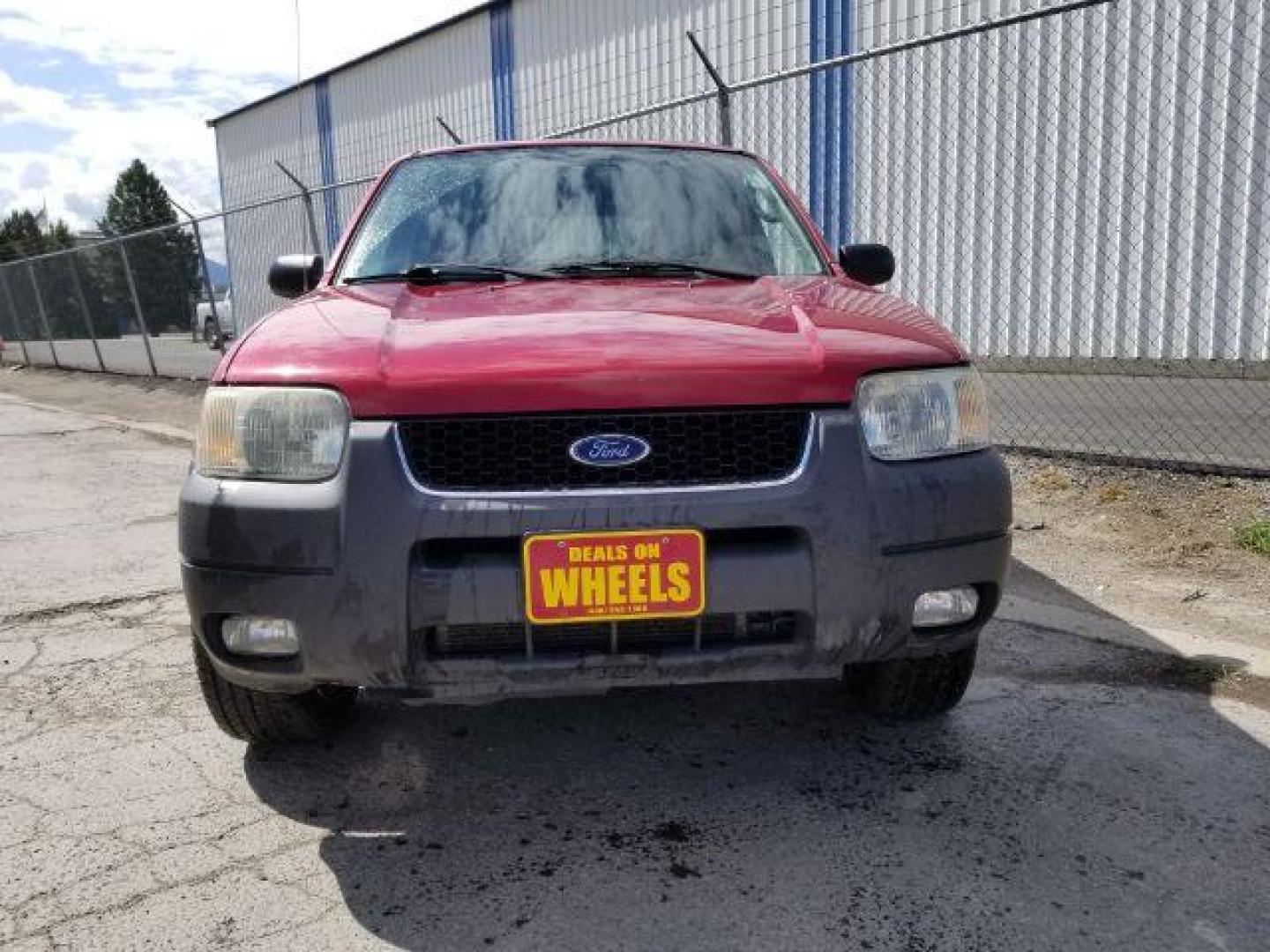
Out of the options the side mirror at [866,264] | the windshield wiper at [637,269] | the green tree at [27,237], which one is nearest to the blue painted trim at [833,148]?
the side mirror at [866,264]

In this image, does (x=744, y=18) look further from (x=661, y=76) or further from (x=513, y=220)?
(x=513, y=220)

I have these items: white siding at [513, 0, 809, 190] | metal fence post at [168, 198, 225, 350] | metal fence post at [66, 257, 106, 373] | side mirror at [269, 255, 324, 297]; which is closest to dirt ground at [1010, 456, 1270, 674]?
side mirror at [269, 255, 324, 297]

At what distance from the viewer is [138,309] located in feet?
47.5

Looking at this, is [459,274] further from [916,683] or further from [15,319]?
[15,319]

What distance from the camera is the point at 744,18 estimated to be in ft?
39.1

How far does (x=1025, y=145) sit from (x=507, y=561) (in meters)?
8.79

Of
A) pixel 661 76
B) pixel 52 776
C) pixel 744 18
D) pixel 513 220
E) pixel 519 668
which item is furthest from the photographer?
pixel 661 76

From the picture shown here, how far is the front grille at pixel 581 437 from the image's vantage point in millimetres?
2000

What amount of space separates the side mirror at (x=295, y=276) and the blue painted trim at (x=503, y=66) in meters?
13.0

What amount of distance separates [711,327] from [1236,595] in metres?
2.67

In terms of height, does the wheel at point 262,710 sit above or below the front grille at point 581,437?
below

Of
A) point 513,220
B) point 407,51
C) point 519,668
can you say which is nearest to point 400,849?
point 519,668

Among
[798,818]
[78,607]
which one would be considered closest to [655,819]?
[798,818]

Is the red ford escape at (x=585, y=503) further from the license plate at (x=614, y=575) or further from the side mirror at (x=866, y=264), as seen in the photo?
the side mirror at (x=866, y=264)
